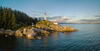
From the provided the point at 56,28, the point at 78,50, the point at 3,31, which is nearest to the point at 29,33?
the point at 3,31

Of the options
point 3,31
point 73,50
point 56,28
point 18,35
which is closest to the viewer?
point 73,50

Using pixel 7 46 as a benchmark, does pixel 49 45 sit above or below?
below

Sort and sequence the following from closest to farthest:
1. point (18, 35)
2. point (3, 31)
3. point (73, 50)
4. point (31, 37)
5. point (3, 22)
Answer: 1. point (73, 50)
2. point (31, 37)
3. point (18, 35)
4. point (3, 31)
5. point (3, 22)

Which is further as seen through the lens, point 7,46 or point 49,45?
point 49,45

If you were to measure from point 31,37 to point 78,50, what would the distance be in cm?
4254

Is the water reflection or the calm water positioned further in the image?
the calm water

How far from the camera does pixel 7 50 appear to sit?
6025cm

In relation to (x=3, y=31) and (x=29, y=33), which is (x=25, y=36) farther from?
(x=3, y=31)

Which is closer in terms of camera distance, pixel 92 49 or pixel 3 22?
pixel 92 49

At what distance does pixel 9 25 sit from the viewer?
5005 inches

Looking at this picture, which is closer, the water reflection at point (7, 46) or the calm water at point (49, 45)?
the water reflection at point (7, 46)

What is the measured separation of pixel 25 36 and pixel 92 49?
50.3 m

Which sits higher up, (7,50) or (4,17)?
(4,17)

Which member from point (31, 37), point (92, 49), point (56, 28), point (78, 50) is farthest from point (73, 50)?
point (56, 28)
